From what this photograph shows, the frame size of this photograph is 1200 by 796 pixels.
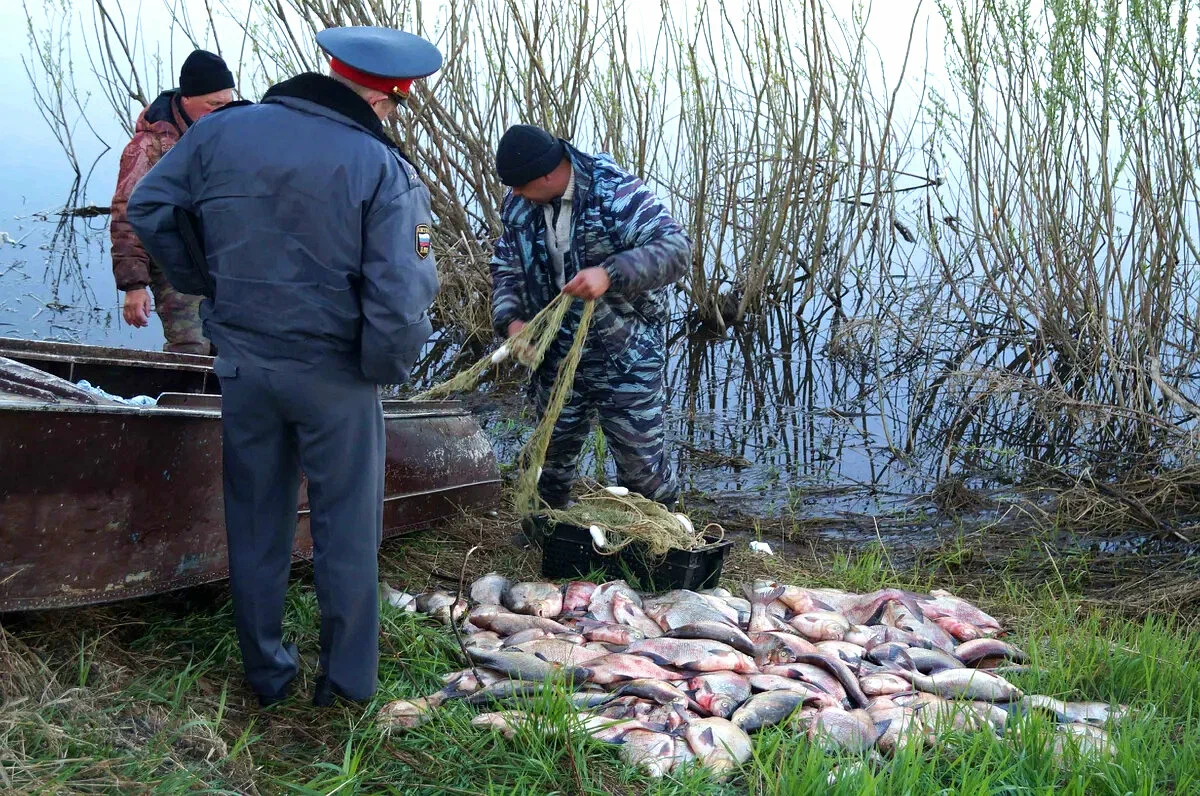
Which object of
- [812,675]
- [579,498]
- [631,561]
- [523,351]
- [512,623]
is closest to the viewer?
[812,675]

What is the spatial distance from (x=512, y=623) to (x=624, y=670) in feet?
2.27

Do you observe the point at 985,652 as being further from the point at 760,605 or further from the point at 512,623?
the point at 512,623

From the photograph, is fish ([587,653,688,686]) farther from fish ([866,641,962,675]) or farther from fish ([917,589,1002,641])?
fish ([917,589,1002,641])

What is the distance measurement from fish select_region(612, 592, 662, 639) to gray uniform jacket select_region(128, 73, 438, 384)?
1629 mm

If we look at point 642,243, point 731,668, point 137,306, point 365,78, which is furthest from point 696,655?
point 137,306

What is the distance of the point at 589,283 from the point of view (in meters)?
4.51

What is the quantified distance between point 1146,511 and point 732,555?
256 cm

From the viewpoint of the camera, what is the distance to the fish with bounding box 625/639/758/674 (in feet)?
13.3

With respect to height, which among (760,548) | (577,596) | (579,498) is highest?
(579,498)

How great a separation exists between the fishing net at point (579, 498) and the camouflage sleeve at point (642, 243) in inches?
8.2

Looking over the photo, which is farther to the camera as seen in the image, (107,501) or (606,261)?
(606,261)

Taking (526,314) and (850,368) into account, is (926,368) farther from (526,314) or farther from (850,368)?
(526,314)

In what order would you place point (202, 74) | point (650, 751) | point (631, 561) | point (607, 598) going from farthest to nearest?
point (202, 74)
point (631, 561)
point (607, 598)
point (650, 751)

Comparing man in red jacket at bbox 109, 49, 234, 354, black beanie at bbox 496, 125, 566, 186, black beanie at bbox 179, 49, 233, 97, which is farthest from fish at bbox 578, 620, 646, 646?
black beanie at bbox 179, 49, 233, 97
